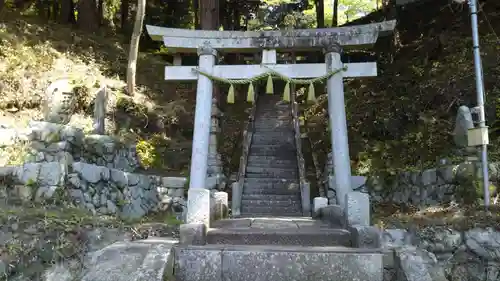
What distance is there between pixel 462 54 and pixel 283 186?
23.0 feet

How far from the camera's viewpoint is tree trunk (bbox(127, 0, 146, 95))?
47.9 feet

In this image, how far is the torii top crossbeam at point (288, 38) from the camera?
931cm

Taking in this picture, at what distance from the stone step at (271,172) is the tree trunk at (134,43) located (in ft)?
17.3

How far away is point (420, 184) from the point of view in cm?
1006

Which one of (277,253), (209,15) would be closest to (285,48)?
(277,253)

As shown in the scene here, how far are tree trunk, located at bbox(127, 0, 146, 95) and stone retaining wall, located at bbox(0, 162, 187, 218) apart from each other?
466cm

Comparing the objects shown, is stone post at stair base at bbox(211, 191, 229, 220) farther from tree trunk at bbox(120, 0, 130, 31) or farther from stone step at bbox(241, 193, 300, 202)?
tree trunk at bbox(120, 0, 130, 31)

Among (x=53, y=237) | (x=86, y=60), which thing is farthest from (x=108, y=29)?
(x=53, y=237)

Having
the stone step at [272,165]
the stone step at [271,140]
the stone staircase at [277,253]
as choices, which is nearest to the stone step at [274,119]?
the stone step at [271,140]

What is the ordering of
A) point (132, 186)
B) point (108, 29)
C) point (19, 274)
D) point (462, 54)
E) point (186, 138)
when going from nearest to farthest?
point (19, 274) → point (132, 186) → point (462, 54) → point (186, 138) → point (108, 29)

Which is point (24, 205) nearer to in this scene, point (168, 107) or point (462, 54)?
point (168, 107)

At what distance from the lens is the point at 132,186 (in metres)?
10.9

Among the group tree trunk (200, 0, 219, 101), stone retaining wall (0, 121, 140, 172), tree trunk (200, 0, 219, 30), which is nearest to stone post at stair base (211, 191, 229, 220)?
stone retaining wall (0, 121, 140, 172)

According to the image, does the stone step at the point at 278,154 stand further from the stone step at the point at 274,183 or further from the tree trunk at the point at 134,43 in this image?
the tree trunk at the point at 134,43
